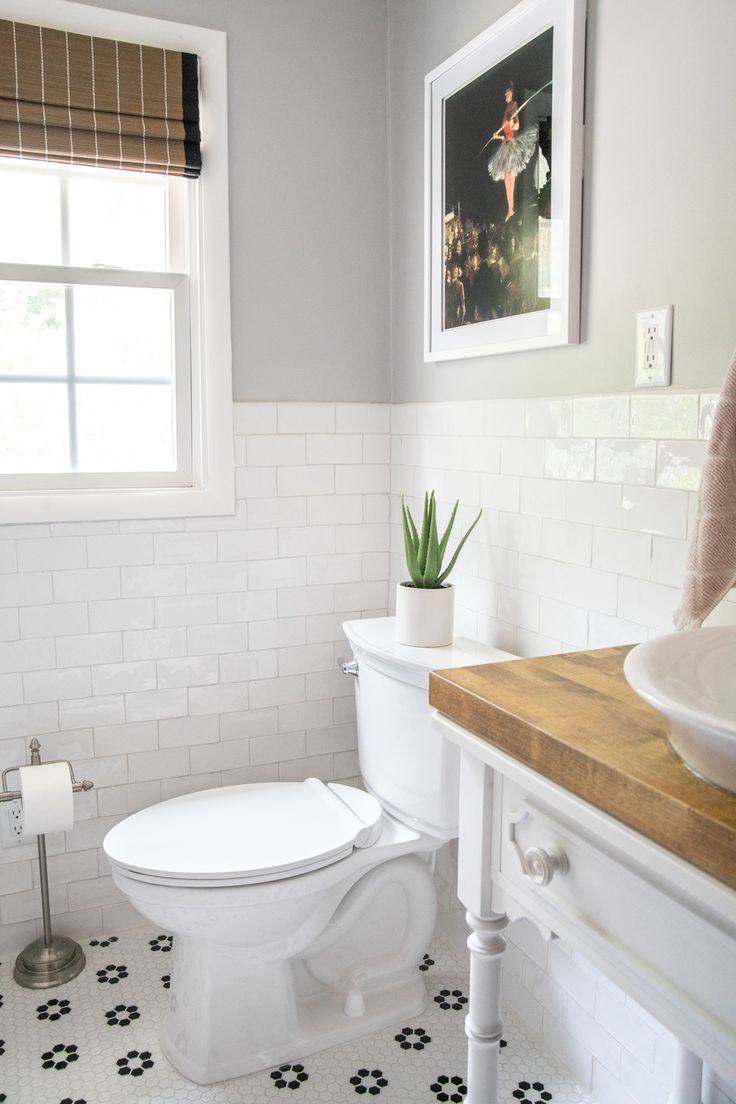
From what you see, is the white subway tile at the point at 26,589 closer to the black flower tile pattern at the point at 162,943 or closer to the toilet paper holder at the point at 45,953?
the toilet paper holder at the point at 45,953

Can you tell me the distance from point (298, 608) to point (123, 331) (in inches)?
32.8

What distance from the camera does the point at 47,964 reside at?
6.84 feet

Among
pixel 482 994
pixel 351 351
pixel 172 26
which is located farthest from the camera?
pixel 351 351

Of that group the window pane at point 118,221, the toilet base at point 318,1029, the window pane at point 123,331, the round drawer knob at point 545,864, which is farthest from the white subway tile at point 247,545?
the round drawer knob at point 545,864

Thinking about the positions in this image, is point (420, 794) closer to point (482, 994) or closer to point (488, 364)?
point (482, 994)

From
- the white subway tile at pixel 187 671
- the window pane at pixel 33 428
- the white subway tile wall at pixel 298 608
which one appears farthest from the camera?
the white subway tile at pixel 187 671

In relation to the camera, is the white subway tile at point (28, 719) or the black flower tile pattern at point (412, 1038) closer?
the black flower tile pattern at point (412, 1038)

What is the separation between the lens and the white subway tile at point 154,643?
2.18 metres

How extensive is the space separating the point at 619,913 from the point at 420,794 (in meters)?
1.03

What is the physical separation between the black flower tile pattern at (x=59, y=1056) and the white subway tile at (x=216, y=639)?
893 mm

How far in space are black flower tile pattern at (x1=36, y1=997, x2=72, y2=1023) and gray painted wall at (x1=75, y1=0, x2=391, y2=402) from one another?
148cm

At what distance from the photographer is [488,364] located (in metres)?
1.92

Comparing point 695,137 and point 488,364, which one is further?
point 488,364

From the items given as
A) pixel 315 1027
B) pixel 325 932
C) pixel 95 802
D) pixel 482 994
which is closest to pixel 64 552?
pixel 95 802
